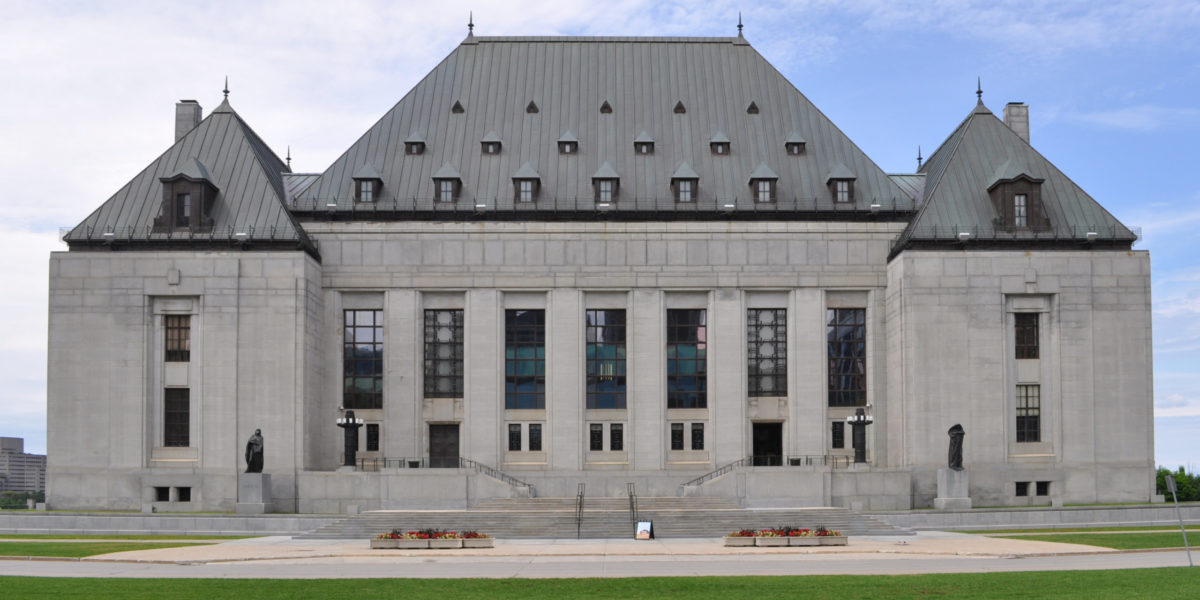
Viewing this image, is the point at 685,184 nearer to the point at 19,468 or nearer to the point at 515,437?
the point at 515,437

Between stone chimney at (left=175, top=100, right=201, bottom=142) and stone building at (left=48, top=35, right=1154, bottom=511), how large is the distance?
15 cm

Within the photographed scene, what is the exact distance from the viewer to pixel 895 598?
80.8 ft

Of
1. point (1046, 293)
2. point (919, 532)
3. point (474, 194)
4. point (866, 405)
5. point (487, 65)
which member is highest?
point (487, 65)

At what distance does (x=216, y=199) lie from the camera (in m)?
60.8

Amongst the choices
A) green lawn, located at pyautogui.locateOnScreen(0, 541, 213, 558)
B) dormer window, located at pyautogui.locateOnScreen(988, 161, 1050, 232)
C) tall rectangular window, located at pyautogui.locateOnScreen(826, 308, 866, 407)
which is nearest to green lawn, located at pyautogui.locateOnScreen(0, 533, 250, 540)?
green lawn, located at pyautogui.locateOnScreen(0, 541, 213, 558)

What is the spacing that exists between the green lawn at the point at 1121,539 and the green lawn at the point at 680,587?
9.13 metres

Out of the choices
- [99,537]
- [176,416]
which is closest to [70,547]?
[99,537]

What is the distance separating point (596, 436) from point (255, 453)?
16.6 m

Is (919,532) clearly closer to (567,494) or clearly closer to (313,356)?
(567,494)

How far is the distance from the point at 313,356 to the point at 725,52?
90.1ft

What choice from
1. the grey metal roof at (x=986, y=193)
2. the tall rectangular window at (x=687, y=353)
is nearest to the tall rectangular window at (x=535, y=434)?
the tall rectangular window at (x=687, y=353)

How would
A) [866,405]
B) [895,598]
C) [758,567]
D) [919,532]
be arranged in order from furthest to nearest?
1. [866,405]
2. [919,532]
3. [758,567]
4. [895,598]

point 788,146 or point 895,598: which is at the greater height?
point 788,146

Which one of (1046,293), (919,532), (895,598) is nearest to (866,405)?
(1046,293)
